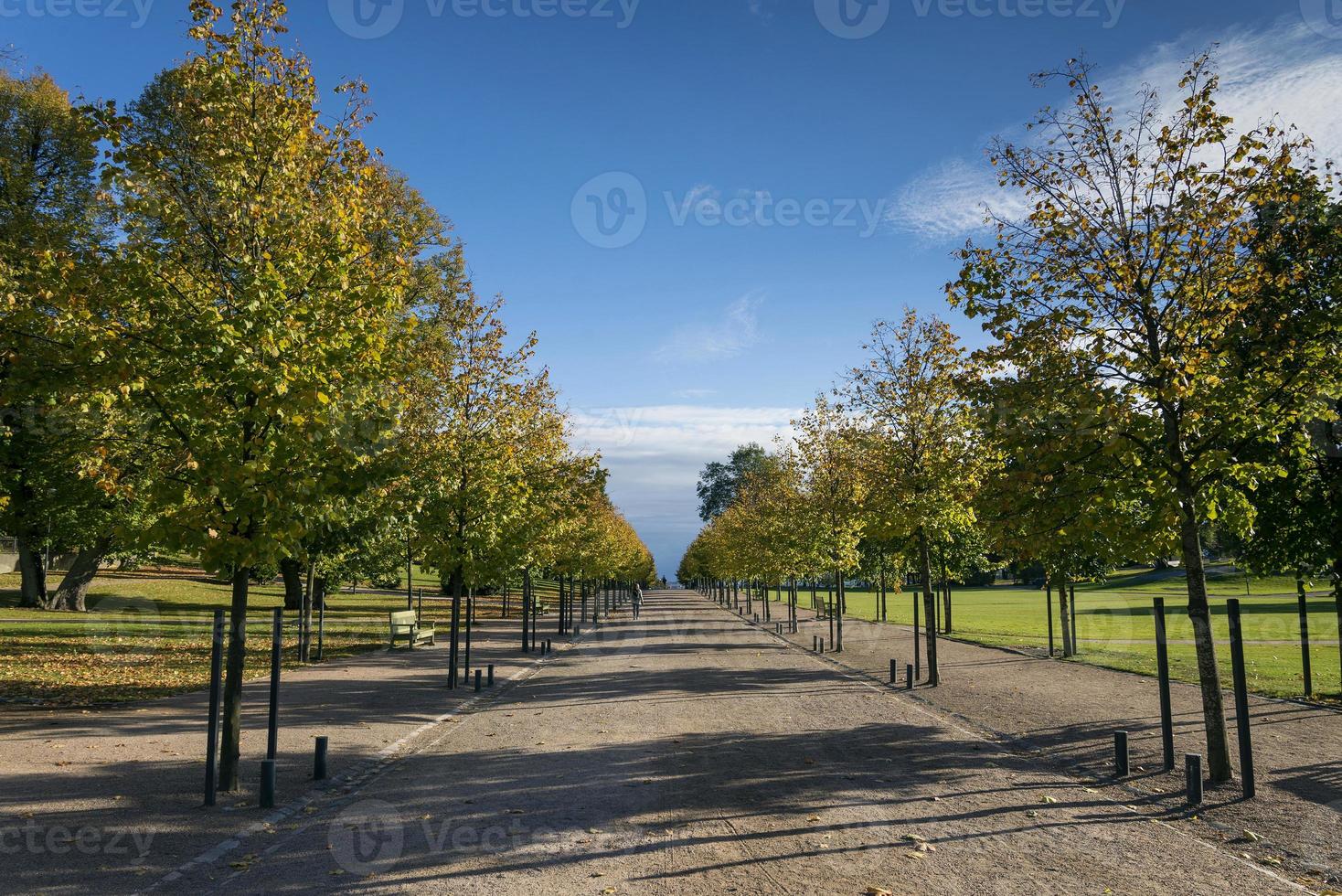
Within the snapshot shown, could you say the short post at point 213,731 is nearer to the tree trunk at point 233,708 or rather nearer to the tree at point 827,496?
the tree trunk at point 233,708

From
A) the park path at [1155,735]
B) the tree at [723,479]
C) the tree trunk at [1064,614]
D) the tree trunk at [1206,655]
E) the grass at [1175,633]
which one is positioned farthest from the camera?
the tree at [723,479]

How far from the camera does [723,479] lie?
12106 cm

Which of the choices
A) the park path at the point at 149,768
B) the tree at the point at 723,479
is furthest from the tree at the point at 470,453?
the tree at the point at 723,479

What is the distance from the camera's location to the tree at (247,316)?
8.22m

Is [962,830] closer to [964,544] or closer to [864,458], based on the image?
[864,458]

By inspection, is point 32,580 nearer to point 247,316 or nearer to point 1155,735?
point 247,316

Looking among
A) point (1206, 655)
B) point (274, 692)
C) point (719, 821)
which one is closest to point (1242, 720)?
point (1206, 655)

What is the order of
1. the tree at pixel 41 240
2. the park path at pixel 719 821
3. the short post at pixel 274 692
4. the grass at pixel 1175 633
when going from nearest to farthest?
1. the park path at pixel 719 821
2. the short post at pixel 274 692
3. the tree at pixel 41 240
4. the grass at pixel 1175 633

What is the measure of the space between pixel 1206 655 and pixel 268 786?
10.3 metres

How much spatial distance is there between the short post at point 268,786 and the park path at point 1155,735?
894cm

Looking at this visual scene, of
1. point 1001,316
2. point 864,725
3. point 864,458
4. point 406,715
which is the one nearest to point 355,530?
point 406,715

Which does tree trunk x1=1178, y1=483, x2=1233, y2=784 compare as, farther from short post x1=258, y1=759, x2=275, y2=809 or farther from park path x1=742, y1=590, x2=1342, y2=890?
short post x1=258, y1=759, x2=275, y2=809

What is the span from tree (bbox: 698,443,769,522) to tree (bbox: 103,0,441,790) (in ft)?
335

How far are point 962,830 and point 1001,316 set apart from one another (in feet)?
20.3
